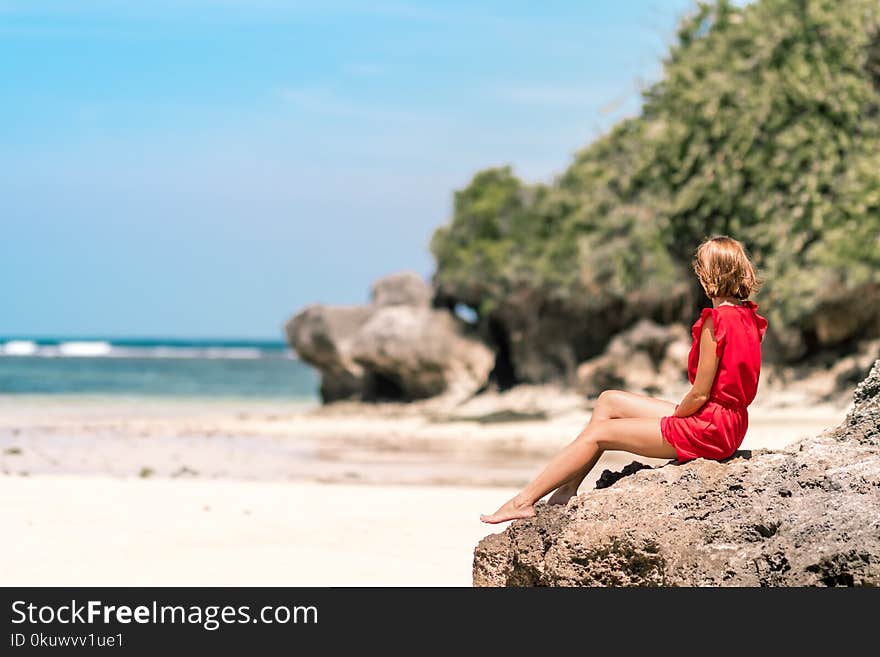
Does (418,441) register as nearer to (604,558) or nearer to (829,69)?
(829,69)

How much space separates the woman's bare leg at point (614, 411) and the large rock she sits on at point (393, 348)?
2853cm

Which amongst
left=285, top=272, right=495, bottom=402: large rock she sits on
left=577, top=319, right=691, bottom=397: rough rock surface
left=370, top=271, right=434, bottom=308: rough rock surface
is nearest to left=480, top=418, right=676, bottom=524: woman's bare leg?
left=577, top=319, right=691, bottom=397: rough rock surface

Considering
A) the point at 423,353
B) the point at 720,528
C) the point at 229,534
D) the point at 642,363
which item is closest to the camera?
the point at 720,528

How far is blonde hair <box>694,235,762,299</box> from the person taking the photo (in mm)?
6375

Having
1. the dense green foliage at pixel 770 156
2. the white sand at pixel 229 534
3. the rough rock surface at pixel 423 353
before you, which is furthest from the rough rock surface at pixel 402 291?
the white sand at pixel 229 534

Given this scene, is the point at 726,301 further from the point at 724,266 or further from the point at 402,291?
the point at 402,291

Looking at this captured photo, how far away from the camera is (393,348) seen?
35375 mm

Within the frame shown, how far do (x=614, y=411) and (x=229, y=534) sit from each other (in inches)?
170

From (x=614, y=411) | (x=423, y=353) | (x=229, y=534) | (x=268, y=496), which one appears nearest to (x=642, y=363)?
(x=423, y=353)

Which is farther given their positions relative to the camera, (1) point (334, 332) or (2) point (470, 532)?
(1) point (334, 332)

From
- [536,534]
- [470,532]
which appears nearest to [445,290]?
[470,532]

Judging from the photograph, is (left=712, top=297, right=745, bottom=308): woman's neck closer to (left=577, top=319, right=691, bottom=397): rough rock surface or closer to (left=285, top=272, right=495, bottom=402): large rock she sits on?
(left=577, top=319, right=691, bottom=397): rough rock surface
